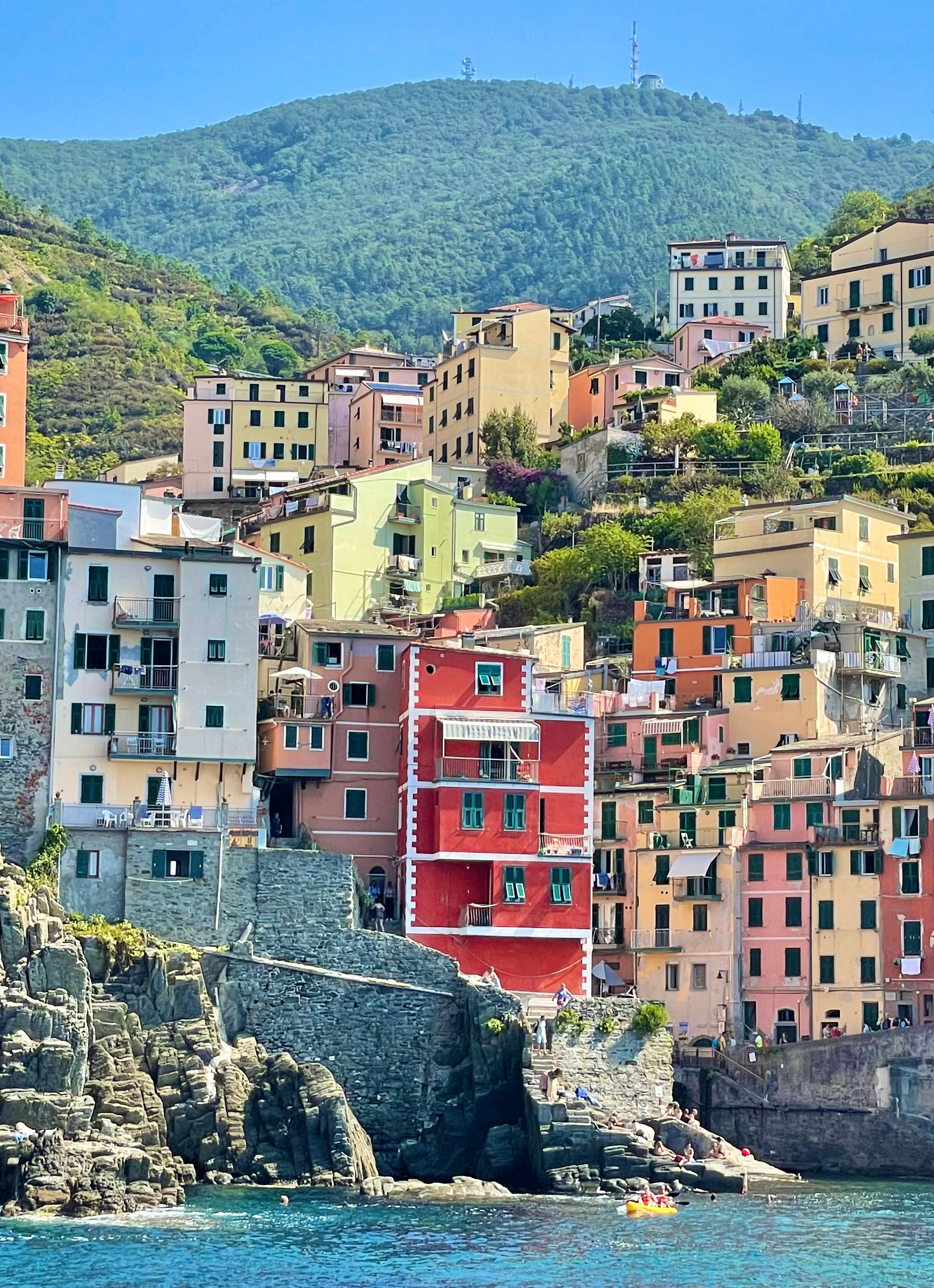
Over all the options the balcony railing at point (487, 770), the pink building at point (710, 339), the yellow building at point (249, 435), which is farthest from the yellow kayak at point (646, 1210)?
the pink building at point (710, 339)

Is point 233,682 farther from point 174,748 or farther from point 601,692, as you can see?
point 601,692

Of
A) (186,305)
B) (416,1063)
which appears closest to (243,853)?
(416,1063)

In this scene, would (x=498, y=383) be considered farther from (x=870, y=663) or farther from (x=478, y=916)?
(x=478, y=916)

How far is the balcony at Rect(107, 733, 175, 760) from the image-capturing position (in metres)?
75.8

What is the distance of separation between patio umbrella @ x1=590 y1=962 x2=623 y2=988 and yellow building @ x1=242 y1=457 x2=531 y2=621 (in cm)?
2086

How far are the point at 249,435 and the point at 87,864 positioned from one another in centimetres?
5358

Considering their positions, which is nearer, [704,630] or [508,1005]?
[508,1005]

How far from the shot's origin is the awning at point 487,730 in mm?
77562

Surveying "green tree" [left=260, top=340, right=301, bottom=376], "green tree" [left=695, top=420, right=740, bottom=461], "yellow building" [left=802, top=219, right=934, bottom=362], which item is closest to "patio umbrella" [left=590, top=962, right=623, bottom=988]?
"green tree" [left=695, top=420, right=740, bottom=461]

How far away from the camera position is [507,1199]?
68.2 m

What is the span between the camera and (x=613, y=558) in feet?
344

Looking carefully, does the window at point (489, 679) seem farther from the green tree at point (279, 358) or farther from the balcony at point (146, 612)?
the green tree at point (279, 358)

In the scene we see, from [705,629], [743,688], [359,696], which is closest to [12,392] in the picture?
[359,696]

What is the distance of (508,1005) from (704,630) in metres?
23.7
